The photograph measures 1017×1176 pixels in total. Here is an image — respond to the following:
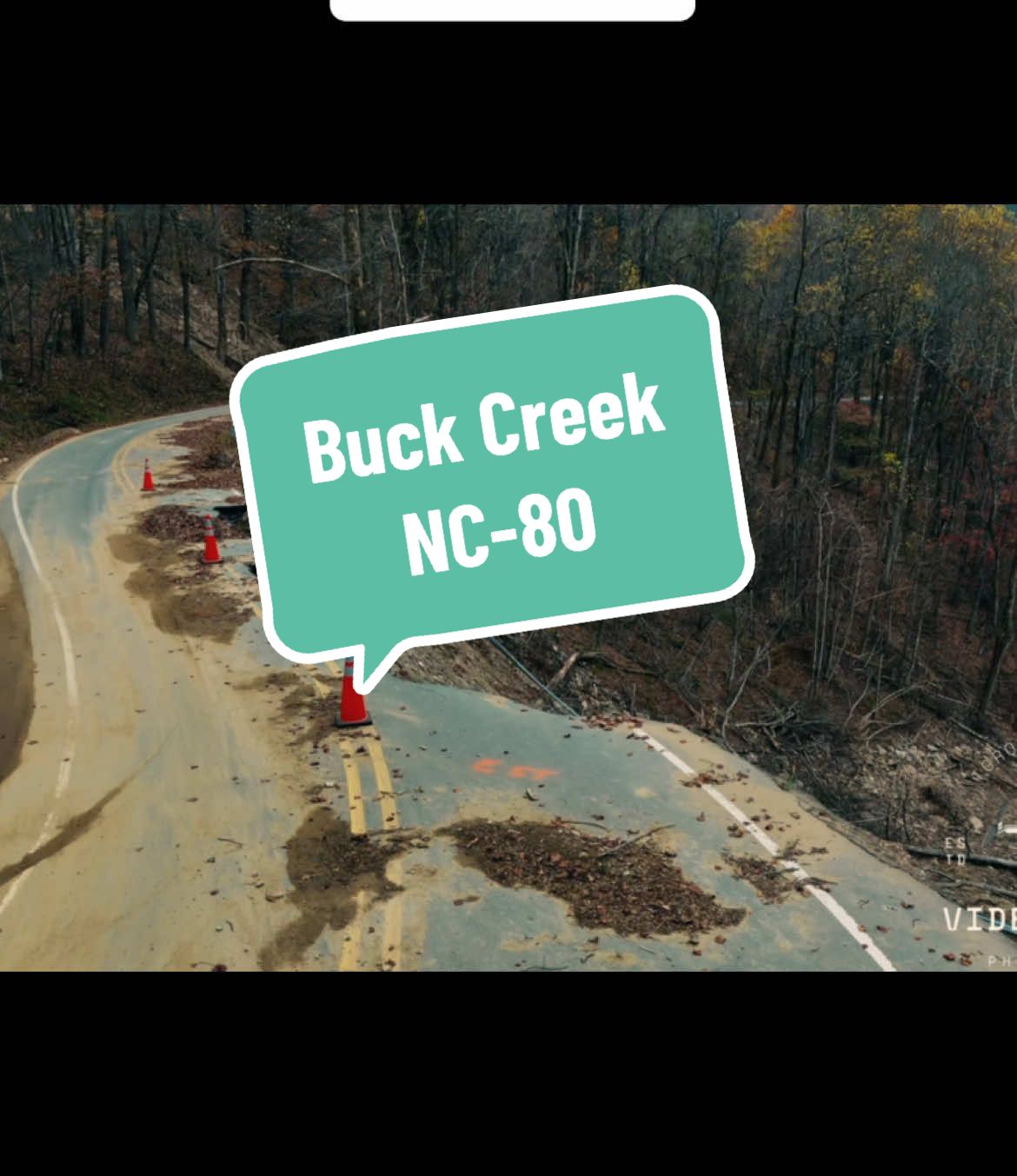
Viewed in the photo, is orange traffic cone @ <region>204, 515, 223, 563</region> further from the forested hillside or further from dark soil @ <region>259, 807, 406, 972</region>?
dark soil @ <region>259, 807, 406, 972</region>

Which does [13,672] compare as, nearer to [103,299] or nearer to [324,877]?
[324,877]

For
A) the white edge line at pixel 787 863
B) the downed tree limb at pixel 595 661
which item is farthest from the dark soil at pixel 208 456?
the white edge line at pixel 787 863

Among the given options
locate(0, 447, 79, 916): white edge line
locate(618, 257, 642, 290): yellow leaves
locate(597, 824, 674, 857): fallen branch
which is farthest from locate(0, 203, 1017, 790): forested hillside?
locate(597, 824, 674, 857): fallen branch

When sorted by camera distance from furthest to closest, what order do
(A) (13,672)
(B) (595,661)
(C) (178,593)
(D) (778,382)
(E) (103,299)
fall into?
1. (E) (103,299)
2. (B) (595,661)
3. (D) (778,382)
4. (C) (178,593)
5. (A) (13,672)

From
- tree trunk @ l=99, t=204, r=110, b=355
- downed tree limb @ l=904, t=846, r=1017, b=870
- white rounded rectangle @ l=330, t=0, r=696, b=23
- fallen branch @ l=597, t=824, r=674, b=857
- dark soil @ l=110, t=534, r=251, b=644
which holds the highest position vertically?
white rounded rectangle @ l=330, t=0, r=696, b=23

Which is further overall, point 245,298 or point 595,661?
point 595,661

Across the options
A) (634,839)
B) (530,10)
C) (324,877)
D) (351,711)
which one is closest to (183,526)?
(351,711)
